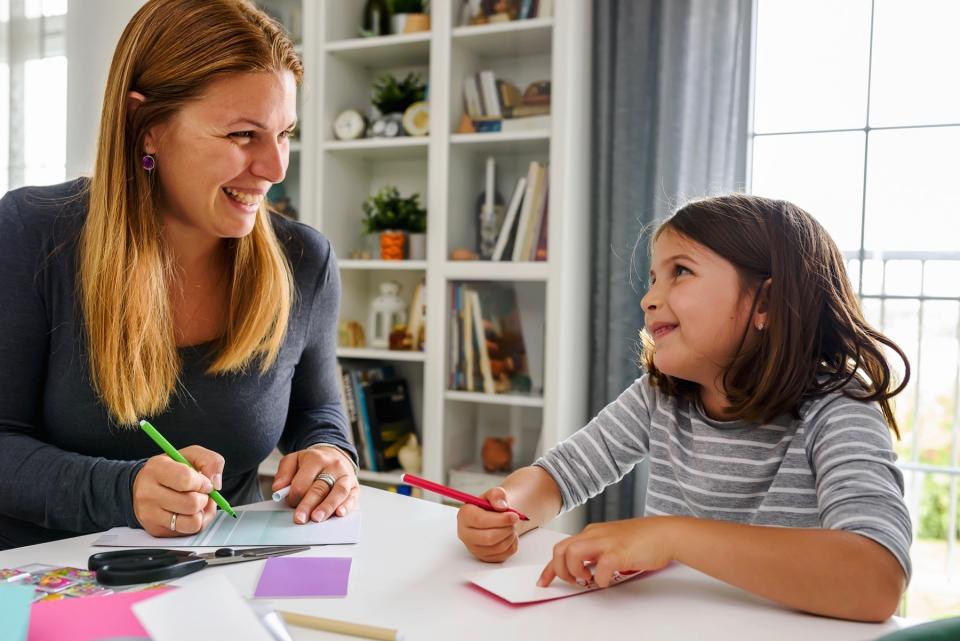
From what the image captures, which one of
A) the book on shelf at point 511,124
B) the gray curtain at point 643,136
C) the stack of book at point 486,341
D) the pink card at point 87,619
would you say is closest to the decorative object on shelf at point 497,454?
the stack of book at point 486,341

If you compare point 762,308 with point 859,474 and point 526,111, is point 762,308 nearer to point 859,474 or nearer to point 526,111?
point 859,474

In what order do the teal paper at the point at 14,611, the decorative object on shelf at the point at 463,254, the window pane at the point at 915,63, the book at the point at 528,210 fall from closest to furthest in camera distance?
the teal paper at the point at 14,611
the window pane at the point at 915,63
the book at the point at 528,210
the decorative object on shelf at the point at 463,254

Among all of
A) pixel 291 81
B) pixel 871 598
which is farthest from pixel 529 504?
pixel 291 81

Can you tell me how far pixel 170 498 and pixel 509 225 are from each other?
5.17 feet

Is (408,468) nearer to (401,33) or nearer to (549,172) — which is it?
(549,172)

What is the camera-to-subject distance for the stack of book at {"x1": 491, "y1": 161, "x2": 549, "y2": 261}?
231 centimetres

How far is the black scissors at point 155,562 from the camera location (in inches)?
31.4

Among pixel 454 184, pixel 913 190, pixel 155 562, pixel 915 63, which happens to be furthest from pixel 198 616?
pixel 915 63

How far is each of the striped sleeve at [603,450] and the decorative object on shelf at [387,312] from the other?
1.41 meters

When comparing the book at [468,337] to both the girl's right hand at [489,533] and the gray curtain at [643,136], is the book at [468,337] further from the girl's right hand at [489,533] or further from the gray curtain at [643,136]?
the girl's right hand at [489,533]

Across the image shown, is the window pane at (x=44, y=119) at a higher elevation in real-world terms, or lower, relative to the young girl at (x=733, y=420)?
higher

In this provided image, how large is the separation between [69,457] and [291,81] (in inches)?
25.0

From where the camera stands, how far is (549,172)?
2.29 metres

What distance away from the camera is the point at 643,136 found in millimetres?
2371
